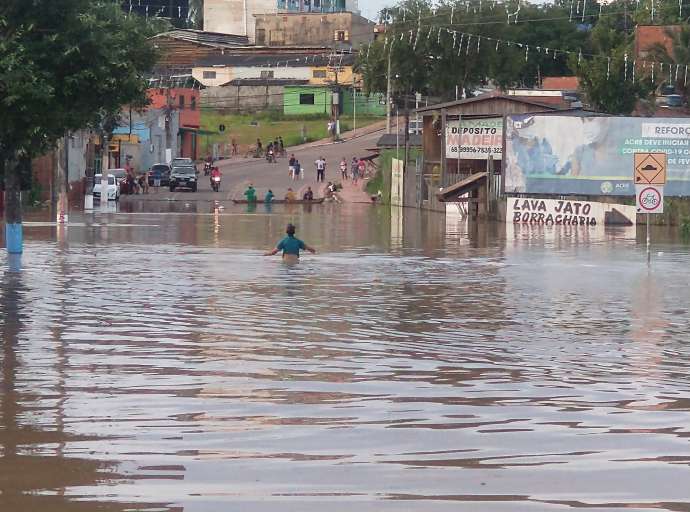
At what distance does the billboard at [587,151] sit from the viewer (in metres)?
53.7

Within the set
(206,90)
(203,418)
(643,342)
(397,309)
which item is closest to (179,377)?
(203,418)

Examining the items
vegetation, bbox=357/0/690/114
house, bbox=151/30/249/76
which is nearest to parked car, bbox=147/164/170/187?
vegetation, bbox=357/0/690/114

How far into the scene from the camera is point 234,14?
143 metres

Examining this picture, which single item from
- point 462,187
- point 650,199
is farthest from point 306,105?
point 650,199

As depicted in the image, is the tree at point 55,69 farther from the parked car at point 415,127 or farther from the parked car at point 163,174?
the parked car at point 415,127

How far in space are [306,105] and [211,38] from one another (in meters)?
20.0

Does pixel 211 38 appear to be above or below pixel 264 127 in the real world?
above

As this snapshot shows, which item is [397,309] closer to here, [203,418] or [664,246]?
[203,418]

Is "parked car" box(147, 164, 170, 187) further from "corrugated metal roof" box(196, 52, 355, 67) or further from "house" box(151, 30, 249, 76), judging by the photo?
"corrugated metal roof" box(196, 52, 355, 67)

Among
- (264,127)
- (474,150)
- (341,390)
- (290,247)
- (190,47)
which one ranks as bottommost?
(341,390)

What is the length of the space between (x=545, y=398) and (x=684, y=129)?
143ft

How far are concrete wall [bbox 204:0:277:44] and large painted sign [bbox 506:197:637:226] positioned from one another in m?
89.3

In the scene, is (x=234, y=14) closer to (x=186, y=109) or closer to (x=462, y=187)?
(x=186, y=109)

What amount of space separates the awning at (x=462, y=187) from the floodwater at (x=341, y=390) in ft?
94.1
